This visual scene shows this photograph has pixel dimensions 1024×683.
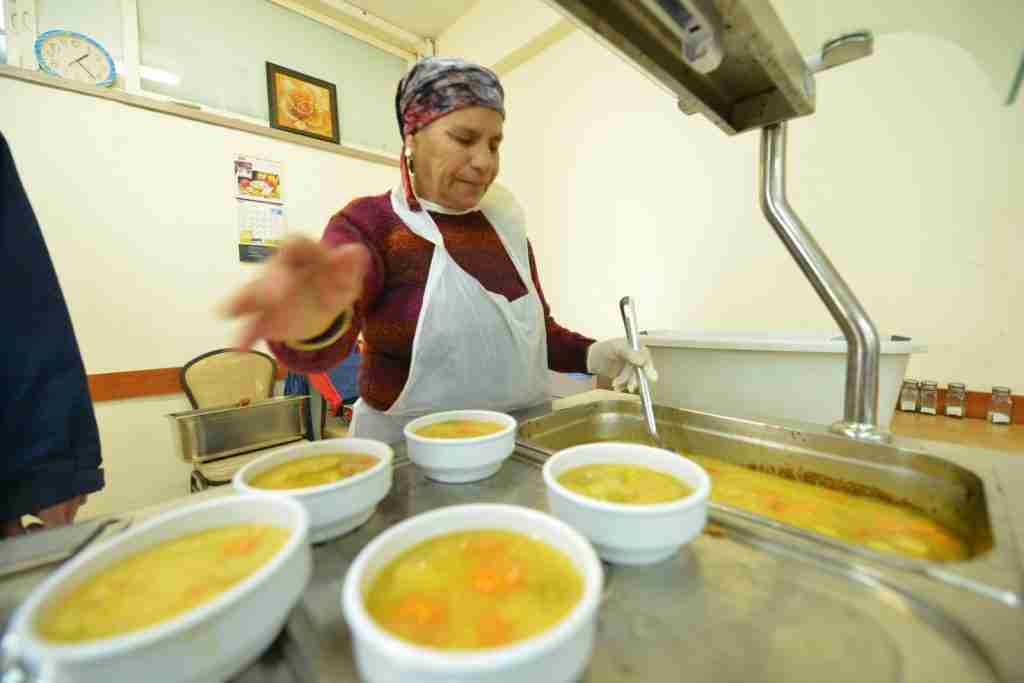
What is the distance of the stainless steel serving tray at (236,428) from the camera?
1954mm

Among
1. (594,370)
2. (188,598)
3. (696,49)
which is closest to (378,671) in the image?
(188,598)

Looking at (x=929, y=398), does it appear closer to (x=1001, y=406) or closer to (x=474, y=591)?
(x=1001, y=406)

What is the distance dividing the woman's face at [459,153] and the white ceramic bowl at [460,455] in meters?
0.74

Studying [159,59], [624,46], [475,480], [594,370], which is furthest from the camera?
[159,59]

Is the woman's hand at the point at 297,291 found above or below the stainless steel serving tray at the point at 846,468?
above

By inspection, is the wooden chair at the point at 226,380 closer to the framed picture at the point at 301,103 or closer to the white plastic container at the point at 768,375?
the framed picture at the point at 301,103

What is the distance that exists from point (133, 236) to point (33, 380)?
196 cm

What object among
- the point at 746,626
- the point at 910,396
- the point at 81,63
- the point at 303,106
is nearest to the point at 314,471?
the point at 746,626

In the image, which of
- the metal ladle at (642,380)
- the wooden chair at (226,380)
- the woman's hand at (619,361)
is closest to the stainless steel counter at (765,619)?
the metal ladle at (642,380)

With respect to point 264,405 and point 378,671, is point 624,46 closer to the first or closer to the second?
point 378,671

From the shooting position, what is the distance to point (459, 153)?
3.44 ft

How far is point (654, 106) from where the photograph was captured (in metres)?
2.29

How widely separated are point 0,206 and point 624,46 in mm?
1337

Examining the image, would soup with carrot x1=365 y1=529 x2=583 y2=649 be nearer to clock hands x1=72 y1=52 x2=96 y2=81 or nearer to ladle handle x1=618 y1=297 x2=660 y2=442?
ladle handle x1=618 y1=297 x2=660 y2=442
